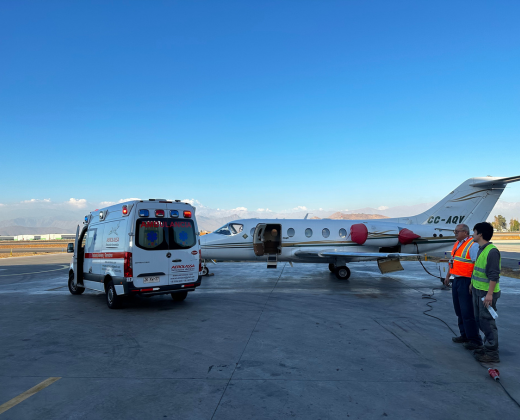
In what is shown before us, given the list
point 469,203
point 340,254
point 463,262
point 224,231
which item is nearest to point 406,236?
point 469,203

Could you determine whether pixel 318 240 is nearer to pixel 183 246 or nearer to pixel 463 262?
pixel 183 246

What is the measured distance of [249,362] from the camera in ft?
16.8

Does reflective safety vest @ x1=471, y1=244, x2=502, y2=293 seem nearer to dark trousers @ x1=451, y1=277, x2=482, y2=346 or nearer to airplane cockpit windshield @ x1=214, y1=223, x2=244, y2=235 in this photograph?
dark trousers @ x1=451, y1=277, x2=482, y2=346

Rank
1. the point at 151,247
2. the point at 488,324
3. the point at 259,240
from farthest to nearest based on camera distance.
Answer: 1. the point at 259,240
2. the point at 151,247
3. the point at 488,324

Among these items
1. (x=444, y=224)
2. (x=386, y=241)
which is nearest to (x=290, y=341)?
(x=386, y=241)

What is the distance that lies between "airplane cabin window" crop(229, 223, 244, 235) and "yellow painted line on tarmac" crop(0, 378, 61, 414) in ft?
37.5

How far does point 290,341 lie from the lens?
617 centimetres

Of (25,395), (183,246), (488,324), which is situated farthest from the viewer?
(183,246)

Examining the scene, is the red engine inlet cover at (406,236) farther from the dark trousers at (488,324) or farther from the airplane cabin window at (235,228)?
the dark trousers at (488,324)

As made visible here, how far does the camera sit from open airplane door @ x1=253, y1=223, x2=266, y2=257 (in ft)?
50.4

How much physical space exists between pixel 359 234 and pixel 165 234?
9850 millimetres

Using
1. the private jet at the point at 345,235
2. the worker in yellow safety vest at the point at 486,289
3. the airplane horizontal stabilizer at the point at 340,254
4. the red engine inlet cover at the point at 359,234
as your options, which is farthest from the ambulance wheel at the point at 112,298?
the red engine inlet cover at the point at 359,234

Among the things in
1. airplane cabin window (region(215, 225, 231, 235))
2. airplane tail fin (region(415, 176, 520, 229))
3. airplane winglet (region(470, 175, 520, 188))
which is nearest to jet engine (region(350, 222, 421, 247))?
airplane tail fin (region(415, 176, 520, 229))

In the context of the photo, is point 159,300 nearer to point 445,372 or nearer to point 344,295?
point 344,295
